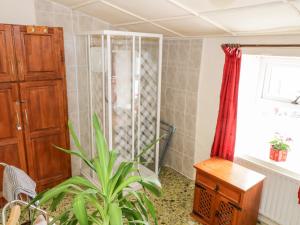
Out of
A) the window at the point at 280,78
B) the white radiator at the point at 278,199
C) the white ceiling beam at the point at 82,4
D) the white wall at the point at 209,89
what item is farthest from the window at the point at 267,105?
the white ceiling beam at the point at 82,4

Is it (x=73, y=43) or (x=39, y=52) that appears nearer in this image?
(x=39, y=52)

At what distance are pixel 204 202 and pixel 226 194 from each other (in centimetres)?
32

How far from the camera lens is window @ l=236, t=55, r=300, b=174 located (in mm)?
2430

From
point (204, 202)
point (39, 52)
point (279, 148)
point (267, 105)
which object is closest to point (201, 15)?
point (267, 105)

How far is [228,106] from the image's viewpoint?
8.24 feet

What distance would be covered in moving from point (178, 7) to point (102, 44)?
86 centimetres

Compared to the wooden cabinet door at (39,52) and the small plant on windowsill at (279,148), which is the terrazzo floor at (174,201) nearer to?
the small plant on windowsill at (279,148)

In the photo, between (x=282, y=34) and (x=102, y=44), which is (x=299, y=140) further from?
(x=102, y=44)

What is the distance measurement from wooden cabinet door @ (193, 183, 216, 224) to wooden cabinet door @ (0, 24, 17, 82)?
2.15m

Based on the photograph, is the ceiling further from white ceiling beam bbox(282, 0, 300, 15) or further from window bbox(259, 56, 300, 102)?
window bbox(259, 56, 300, 102)

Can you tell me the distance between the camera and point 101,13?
9.08 ft

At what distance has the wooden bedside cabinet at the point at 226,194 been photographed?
2.17m

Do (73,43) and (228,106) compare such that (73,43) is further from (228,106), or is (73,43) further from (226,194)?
(226,194)

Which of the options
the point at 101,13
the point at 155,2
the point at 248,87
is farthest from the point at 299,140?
the point at 101,13
